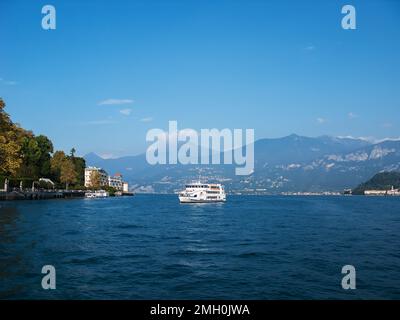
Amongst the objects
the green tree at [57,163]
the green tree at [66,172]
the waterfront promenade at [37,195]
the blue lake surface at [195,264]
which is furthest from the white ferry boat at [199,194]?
the blue lake surface at [195,264]

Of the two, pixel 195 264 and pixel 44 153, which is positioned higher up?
pixel 44 153

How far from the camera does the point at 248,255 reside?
95.5ft

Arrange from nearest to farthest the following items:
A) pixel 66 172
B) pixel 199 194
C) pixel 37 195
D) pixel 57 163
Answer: pixel 37 195
pixel 199 194
pixel 57 163
pixel 66 172

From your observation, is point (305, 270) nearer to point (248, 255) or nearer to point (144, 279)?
point (248, 255)

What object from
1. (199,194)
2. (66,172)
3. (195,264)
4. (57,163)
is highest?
(57,163)

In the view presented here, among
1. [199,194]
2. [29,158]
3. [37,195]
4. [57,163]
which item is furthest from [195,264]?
[57,163]

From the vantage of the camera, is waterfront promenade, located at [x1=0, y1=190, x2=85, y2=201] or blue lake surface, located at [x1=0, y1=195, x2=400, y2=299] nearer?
blue lake surface, located at [x1=0, y1=195, x2=400, y2=299]

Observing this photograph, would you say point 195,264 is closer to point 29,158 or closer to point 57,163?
point 29,158

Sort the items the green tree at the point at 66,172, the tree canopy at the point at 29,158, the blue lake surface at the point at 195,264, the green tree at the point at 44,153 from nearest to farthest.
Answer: the blue lake surface at the point at 195,264
the tree canopy at the point at 29,158
the green tree at the point at 44,153
the green tree at the point at 66,172

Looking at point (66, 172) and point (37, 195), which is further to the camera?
point (66, 172)

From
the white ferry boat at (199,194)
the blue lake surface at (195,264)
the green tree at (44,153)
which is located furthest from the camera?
the green tree at (44,153)

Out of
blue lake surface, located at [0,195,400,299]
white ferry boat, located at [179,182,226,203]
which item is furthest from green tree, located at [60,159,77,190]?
blue lake surface, located at [0,195,400,299]

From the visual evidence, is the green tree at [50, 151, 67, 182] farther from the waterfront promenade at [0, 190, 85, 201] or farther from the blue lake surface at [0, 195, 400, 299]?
the blue lake surface at [0, 195, 400, 299]

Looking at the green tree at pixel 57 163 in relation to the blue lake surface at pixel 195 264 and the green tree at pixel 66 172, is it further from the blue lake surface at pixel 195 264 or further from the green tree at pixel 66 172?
the blue lake surface at pixel 195 264
